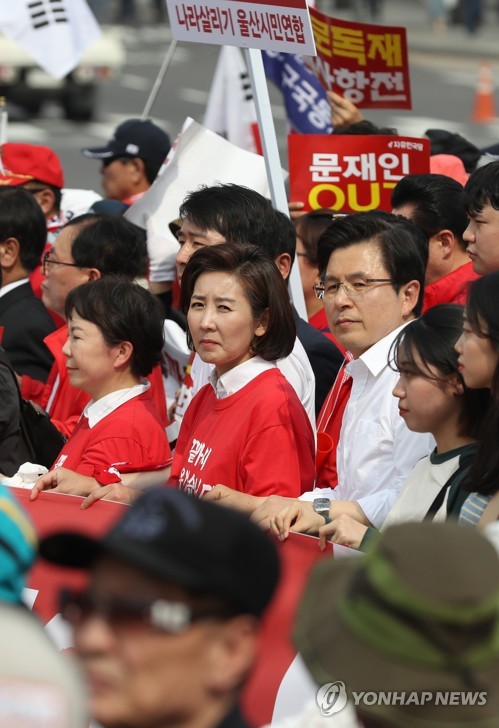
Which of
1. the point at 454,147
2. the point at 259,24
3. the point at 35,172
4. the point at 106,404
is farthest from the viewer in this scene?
the point at 454,147

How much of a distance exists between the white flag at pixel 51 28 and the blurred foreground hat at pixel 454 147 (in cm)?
240

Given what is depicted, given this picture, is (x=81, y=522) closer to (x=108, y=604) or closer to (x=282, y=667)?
(x=282, y=667)

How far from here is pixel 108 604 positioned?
A: 1.88 m

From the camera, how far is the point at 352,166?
5914 millimetres

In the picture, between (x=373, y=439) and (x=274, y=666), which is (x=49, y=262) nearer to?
(x=373, y=439)

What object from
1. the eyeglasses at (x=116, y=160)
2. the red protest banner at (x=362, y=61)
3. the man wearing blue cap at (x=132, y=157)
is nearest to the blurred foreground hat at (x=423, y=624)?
the red protest banner at (x=362, y=61)

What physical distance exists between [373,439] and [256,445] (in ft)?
1.22

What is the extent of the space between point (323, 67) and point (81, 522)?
3.93 metres

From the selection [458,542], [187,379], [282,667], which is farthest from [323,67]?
[458,542]

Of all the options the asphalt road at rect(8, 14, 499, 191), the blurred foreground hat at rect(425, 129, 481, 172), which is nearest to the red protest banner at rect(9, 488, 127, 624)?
the blurred foreground hat at rect(425, 129, 481, 172)

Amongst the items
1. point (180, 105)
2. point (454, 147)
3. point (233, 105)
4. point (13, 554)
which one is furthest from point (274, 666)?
point (180, 105)

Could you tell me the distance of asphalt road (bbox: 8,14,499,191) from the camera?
18797 mm

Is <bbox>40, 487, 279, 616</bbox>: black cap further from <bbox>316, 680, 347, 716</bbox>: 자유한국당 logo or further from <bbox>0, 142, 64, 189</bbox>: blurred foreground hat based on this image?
<bbox>0, 142, 64, 189</bbox>: blurred foreground hat

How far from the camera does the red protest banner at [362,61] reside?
6.95m
